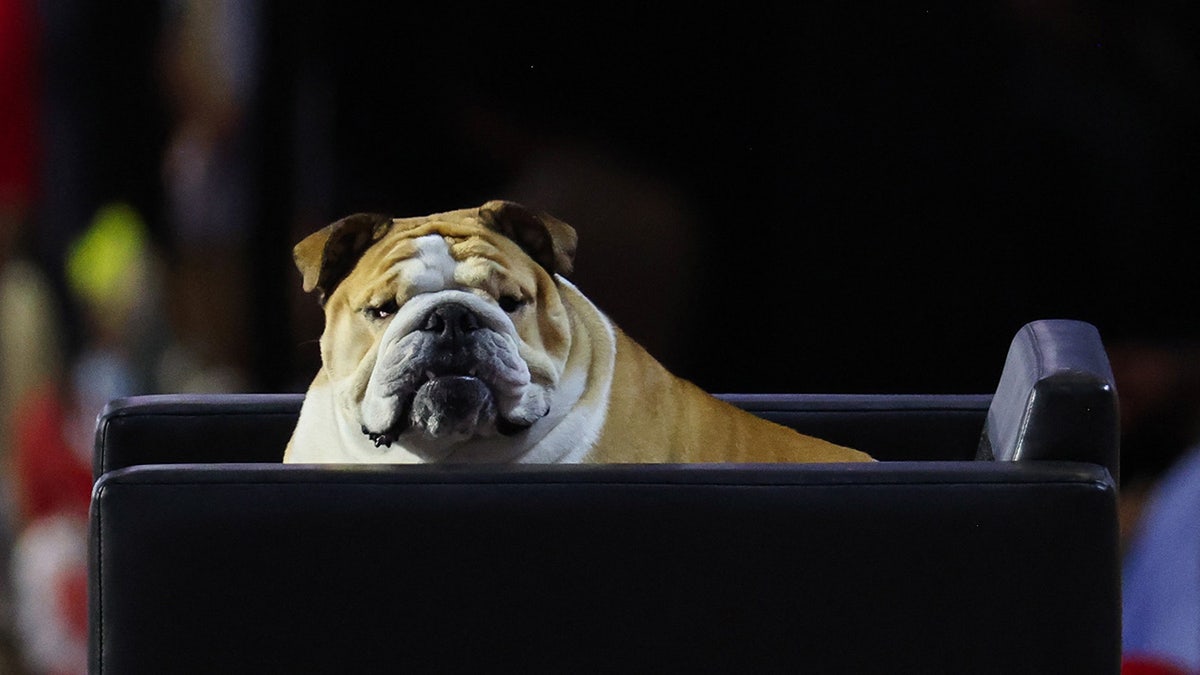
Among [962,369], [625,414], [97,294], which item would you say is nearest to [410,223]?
[625,414]

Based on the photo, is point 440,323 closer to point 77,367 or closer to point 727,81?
point 727,81

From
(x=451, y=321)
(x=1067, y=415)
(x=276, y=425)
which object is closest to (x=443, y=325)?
(x=451, y=321)

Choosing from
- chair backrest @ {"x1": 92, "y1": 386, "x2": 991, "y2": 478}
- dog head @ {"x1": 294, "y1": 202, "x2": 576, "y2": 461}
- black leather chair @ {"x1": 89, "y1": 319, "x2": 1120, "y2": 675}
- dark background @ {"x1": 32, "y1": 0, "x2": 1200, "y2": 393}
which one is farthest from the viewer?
dark background @ {"x1": 32, "y1": 0, "x2": 1200, "y2": 393}

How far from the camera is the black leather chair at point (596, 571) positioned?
4.44ft

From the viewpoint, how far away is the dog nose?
1.51m

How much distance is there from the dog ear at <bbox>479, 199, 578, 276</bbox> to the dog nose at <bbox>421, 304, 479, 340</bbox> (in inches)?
5.0

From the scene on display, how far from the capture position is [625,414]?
62.8 inches

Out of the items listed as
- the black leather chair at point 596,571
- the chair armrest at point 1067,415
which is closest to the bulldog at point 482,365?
the black leather chair at point 596,571

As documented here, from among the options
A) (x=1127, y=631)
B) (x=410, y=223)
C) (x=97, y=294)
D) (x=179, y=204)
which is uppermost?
(x=410, y=223)

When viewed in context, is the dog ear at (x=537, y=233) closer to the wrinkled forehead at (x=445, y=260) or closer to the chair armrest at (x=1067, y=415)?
the wrinkled forehead at (x=445, y=260)

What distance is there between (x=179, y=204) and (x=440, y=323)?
1178 millimetres

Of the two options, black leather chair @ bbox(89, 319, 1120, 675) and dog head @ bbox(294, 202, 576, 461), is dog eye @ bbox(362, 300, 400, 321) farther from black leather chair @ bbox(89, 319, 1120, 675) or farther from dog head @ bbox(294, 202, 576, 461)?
black leather chair @ bbox(89, 319, 1120, 675)

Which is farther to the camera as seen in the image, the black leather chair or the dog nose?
the dog nose

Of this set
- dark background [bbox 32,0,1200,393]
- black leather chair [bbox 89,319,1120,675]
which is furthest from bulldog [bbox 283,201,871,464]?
dark background [bbox 32,0,1200,393]
